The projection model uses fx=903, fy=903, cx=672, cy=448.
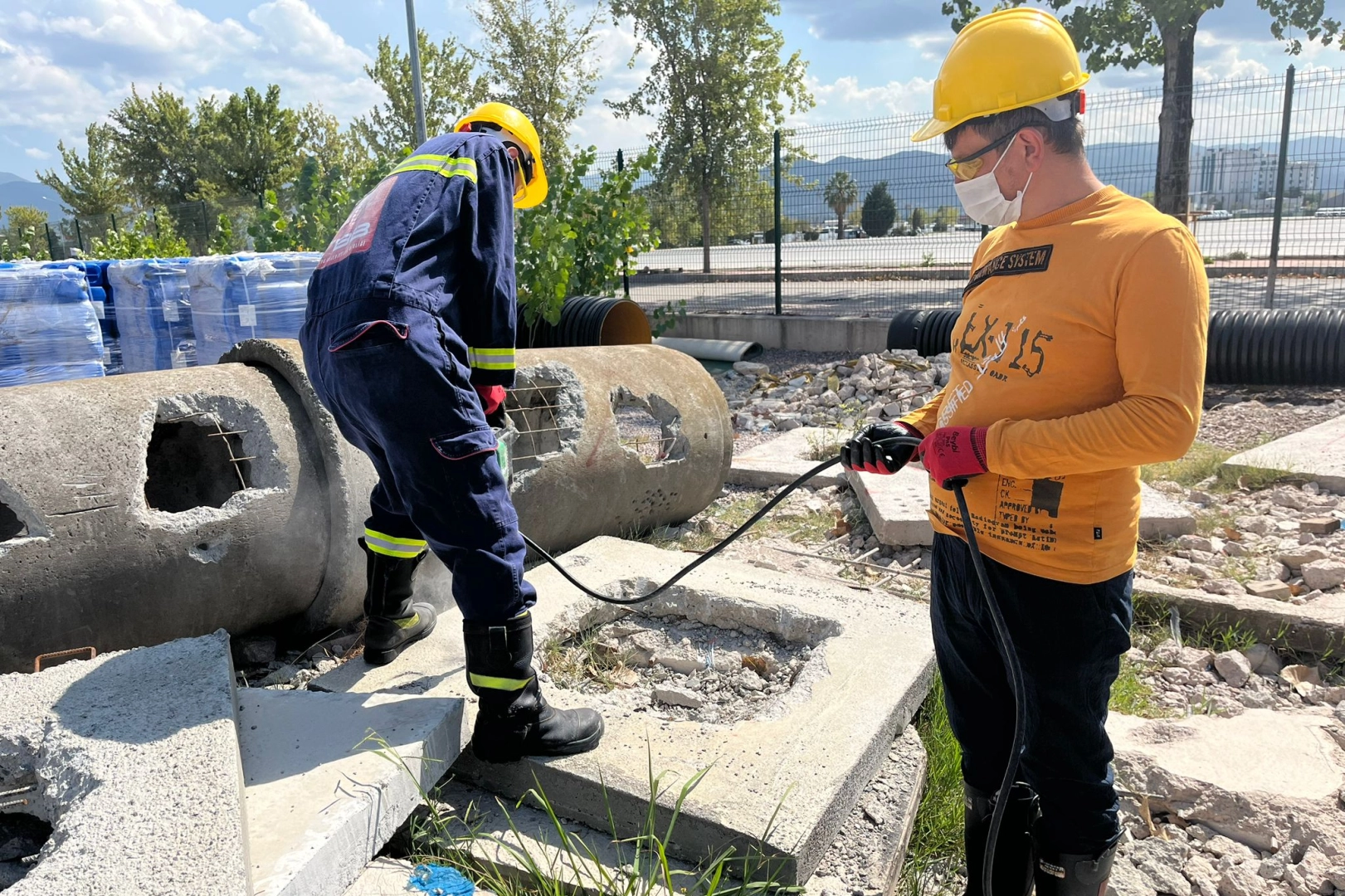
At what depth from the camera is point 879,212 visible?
37.1 ft

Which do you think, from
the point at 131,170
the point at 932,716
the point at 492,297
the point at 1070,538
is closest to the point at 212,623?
the point at 492,297

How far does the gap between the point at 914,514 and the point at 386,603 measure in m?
2.68

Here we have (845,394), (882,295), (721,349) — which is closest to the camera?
(845,394)

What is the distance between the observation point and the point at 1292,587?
12.4 feet

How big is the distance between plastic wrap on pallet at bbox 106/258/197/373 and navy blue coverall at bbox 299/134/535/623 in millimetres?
5819

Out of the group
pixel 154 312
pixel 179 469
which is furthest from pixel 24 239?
pixel 179 469

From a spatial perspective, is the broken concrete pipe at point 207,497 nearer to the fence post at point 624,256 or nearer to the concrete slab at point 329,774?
the concrete slab at point 329,774

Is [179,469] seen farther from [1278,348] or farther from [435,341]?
[1278,348]

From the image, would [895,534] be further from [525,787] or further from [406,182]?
[406,182]

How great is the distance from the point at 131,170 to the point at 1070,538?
3608 centimetres

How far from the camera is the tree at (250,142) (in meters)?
29.0

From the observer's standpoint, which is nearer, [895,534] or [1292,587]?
[1292,587]

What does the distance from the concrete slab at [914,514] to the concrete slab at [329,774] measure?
267 cm

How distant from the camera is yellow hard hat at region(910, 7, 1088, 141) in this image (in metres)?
1.65
